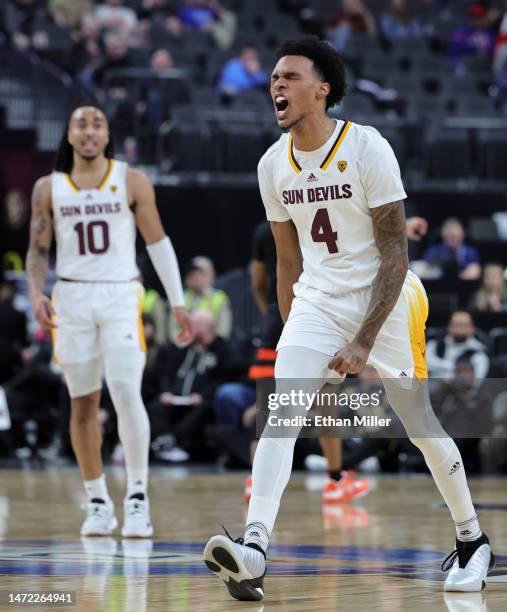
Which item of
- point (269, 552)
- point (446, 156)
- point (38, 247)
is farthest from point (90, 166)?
point (446, 156)

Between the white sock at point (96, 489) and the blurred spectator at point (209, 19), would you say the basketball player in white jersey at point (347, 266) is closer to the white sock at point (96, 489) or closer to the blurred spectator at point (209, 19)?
the white sock at point (96, 489)

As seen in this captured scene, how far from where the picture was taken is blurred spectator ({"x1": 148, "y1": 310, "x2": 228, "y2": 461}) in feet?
47.0

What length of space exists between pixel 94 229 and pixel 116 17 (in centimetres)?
1378

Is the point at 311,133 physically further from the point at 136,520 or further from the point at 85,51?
the point at 85,51

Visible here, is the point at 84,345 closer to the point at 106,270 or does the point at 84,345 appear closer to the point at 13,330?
the point at 106,270

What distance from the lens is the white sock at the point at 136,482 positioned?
770 cm

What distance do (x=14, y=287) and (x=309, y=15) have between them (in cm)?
865

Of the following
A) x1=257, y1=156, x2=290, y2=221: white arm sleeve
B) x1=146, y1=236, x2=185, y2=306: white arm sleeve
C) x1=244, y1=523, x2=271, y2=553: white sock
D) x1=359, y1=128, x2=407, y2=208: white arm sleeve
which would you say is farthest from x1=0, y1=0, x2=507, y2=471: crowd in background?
x1=244, y1=523, x2=271, y2=553: white sock

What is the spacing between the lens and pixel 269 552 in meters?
6.83

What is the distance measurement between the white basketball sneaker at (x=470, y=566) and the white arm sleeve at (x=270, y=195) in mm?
1459

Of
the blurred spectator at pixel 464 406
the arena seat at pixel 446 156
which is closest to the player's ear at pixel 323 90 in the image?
the blurred spectator at pixel 464 406

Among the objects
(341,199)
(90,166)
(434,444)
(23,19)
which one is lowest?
(434,444)

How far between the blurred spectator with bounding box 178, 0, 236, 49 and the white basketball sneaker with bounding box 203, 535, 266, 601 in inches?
691

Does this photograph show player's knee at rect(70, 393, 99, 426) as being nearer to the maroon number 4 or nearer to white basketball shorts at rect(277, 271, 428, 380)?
white basketball shorts at rect(277, 271, 428, 380)
